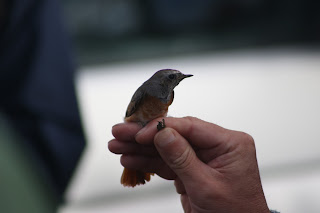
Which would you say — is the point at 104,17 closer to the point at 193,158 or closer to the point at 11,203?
the point at 11,203

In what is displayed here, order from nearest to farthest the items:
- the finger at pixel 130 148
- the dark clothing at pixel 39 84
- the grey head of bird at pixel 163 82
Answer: the grey head of bird at pixel 163 82, the finger at pixel 130 148, the dark clothing at pixel 39 84

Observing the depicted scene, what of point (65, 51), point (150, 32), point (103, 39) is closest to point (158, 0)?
point (150, 32)

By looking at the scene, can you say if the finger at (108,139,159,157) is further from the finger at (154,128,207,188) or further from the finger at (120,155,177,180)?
the finger at (154,128,207,188)

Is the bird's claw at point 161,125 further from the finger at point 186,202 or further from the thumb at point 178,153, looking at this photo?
the finger at point 186,202

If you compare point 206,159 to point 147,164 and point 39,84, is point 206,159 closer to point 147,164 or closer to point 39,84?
point 147,164

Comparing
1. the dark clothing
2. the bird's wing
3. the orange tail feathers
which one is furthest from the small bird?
the dark clothing

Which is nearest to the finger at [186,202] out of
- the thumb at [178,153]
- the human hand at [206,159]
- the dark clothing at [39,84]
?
the human hand at [206,159]
